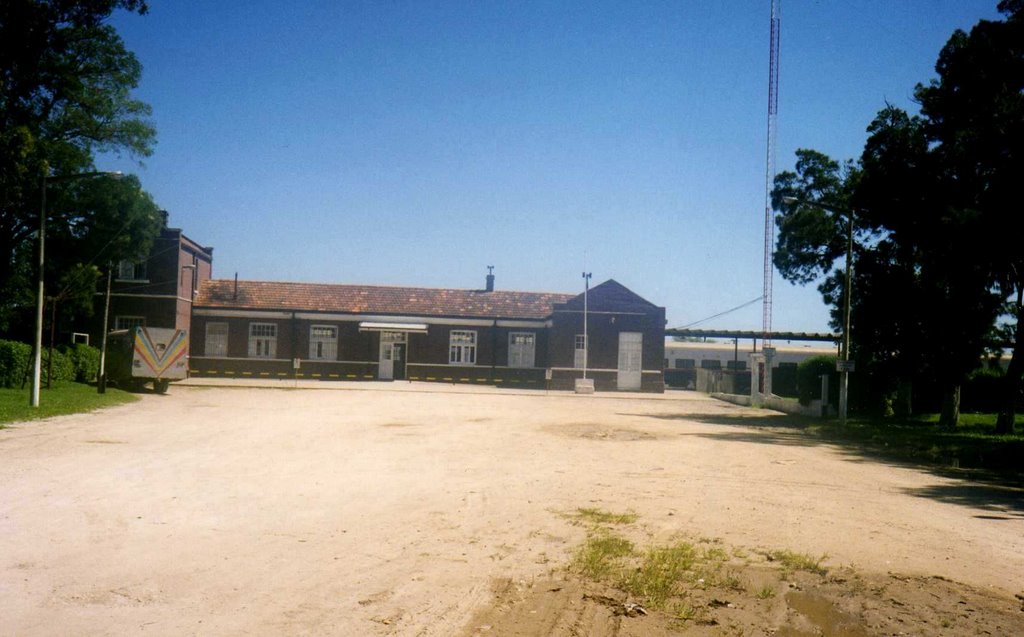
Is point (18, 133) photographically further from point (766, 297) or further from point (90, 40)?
point (766, 297)

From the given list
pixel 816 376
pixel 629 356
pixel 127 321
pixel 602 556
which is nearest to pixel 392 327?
pixel 629 356

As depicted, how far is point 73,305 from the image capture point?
3166 cm

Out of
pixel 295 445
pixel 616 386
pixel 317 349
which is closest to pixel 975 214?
pixel 295 445

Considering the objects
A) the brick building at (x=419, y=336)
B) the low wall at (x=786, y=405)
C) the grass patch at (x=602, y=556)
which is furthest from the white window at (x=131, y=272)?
the grass patch at (x=602, y=556)

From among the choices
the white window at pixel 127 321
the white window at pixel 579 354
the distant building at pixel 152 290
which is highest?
the distant building at pixel 152 290

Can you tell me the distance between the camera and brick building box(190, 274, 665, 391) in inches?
1727

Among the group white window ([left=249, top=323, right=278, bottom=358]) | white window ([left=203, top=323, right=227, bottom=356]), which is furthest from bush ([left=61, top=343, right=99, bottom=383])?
white window ([left=249, top=323, right=278, bottom=358])

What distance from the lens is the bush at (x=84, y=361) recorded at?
3047 centimetres

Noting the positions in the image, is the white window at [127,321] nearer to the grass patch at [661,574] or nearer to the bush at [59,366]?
the bush at [59,366]

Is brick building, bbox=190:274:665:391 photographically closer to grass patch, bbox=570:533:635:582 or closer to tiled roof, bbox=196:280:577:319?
tiled roof, bbox=196:280:577:319

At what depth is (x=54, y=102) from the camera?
86.5ft

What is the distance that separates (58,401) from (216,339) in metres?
23.3

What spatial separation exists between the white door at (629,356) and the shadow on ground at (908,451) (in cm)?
1638

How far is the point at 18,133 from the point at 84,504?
18494mm
